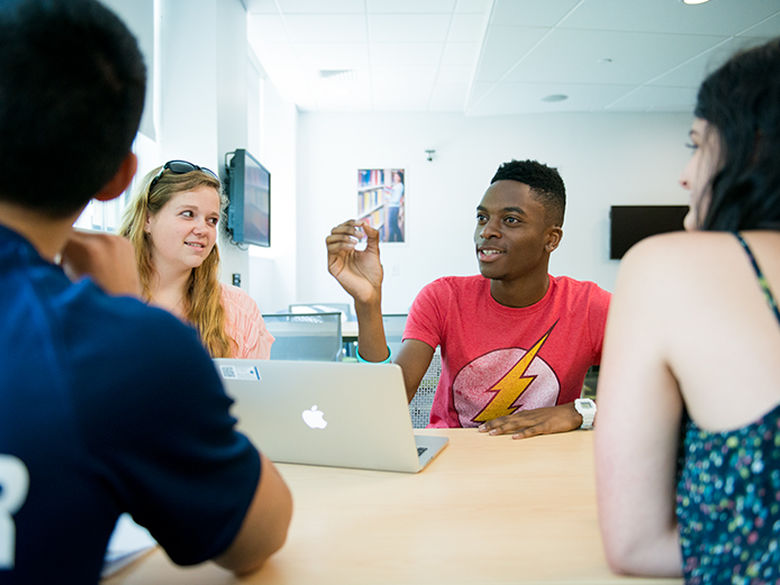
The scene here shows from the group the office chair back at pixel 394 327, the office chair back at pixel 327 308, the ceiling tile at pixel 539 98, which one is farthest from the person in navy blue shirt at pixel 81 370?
the ceiling tile at pixel 539 98

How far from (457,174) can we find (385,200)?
2.76 feet

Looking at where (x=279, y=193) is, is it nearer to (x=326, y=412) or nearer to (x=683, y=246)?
(x=326, y=412)

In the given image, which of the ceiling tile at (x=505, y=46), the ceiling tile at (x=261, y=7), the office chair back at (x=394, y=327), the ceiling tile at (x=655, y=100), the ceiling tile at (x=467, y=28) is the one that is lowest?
the office chair back at (x=394, y=327)

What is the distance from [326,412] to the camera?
3.45 ft

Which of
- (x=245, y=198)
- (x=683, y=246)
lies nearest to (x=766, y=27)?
(x=245, y=198)

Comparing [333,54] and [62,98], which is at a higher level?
[333,54]

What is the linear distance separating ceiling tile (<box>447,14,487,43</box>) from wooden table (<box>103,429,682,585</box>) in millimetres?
3419

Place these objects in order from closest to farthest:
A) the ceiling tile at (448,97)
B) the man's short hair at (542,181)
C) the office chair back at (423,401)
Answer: the man's short hair at (542,181)
the office chair back at (423,401)
the ceiling tile at (448,97)

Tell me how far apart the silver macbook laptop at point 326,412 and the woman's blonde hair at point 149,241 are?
2.64ft

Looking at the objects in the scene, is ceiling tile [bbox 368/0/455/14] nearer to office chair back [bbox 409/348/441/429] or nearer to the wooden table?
office chair back [bbox 409/348/441/429]

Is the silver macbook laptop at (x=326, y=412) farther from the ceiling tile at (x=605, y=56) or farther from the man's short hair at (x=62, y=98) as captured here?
the ceiling tile at (x=605, y=56)

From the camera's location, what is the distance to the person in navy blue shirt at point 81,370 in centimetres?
44

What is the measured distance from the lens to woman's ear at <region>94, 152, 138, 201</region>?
1.99 ft

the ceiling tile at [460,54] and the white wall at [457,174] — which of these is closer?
the ceiling tile at [460,54]
